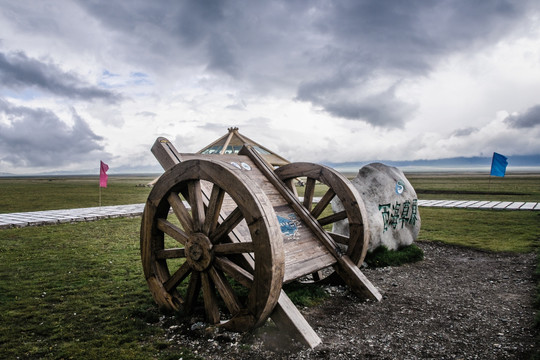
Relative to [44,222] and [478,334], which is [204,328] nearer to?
[478,334]

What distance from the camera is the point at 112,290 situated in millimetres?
6051

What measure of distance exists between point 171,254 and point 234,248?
48.1 inches

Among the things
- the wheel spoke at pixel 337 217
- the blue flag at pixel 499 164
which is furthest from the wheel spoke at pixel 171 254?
the blue flag at pixel 499 164

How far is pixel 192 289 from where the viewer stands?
454cm

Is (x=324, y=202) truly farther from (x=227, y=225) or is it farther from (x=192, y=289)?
(x=192, y=289)

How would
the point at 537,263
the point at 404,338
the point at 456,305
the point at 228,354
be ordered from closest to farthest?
1. the point at 228,354
2. the point at 404,338
3. the point at 456,305
4. the point at 537,263

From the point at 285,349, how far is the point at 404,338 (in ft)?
4.95

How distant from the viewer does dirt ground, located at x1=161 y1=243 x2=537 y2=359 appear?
3.90 metres

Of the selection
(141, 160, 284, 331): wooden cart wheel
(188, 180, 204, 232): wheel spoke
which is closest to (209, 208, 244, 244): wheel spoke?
(141, 160, 284, 331): wooden cart wheel

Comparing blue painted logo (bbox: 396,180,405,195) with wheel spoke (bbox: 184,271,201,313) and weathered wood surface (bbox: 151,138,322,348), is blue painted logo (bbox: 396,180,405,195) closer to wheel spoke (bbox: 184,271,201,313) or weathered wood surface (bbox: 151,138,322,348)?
weathered wood surface (bbox: 151,138,322,348)

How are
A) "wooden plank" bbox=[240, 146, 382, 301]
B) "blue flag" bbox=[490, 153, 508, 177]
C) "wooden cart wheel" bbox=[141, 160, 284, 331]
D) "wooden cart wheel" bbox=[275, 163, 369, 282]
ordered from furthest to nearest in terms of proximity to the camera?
"blue flag" bbox=[490, 153, 508, 177] → "wooden cart wheel" bbox=[275, 163, 369, 282] → "wooden plank" bbox=[240, 146, 382, 301] → "wooden cart wheel" bbox=[141, 160, 284, 331]

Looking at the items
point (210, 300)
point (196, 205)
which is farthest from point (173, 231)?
point (210, 300)

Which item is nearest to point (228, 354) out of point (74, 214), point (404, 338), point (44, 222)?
point (404, 338)

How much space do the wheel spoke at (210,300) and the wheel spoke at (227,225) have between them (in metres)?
0.49
